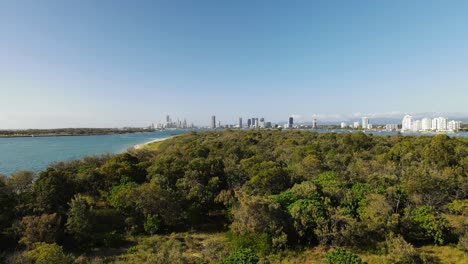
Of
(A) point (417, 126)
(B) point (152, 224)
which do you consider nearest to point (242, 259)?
(B) point (152, 224)

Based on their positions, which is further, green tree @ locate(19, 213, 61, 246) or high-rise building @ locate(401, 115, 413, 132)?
high-rise building @ locate(401, 115, 413, 132)

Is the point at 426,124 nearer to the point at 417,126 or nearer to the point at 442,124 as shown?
Answer: the point at 417,126

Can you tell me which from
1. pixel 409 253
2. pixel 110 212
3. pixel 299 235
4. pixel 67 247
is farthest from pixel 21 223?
pixel 409 253

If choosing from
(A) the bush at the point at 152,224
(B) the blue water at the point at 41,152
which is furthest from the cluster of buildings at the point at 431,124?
(A) the bush at the point at 152,224

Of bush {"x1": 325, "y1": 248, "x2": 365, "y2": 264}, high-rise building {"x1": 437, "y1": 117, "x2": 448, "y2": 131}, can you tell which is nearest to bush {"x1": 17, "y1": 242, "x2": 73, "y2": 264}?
bush {"x1": 325, "y1": 248, "x2": 365, "y2": 264}

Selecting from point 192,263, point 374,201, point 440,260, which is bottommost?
point 440,260

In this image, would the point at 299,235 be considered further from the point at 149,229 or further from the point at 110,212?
the point at 110,212

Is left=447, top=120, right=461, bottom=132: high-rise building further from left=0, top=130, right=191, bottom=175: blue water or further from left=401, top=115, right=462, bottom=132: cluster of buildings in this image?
left=0, top=130, right=191, bottom=175: blue water
